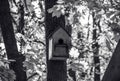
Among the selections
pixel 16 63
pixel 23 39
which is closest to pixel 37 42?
pixel 23 39

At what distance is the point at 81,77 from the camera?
12305mm

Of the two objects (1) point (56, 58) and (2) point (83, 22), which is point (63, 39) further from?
(2) point (83, 22)

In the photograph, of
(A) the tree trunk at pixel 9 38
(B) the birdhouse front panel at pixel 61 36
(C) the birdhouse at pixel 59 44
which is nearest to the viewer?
(C) the birdhouse at pixel 59 44

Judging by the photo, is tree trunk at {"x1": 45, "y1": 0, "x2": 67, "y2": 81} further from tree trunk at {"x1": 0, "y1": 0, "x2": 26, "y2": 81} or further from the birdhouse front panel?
tree trunk at {"x1": 0, "y1": 0, "x2": 26, "y2": 81}

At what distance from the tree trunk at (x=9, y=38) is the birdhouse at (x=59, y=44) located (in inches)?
52.0

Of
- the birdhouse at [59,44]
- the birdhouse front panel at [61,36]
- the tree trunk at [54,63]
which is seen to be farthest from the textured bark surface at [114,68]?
the birdhouse front panel at [61,36]

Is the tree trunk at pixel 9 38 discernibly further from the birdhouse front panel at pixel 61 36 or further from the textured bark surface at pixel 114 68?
the textured bark surface at pixel 114 68

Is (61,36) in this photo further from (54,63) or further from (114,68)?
(114,68)

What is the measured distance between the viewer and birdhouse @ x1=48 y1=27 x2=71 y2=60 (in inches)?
170

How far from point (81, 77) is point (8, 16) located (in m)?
7.30

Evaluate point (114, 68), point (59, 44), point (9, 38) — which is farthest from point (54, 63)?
point (9, 38)

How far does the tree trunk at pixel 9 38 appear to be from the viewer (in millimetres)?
5496

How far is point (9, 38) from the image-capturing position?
5.61 metres

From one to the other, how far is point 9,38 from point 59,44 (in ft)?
4.59
